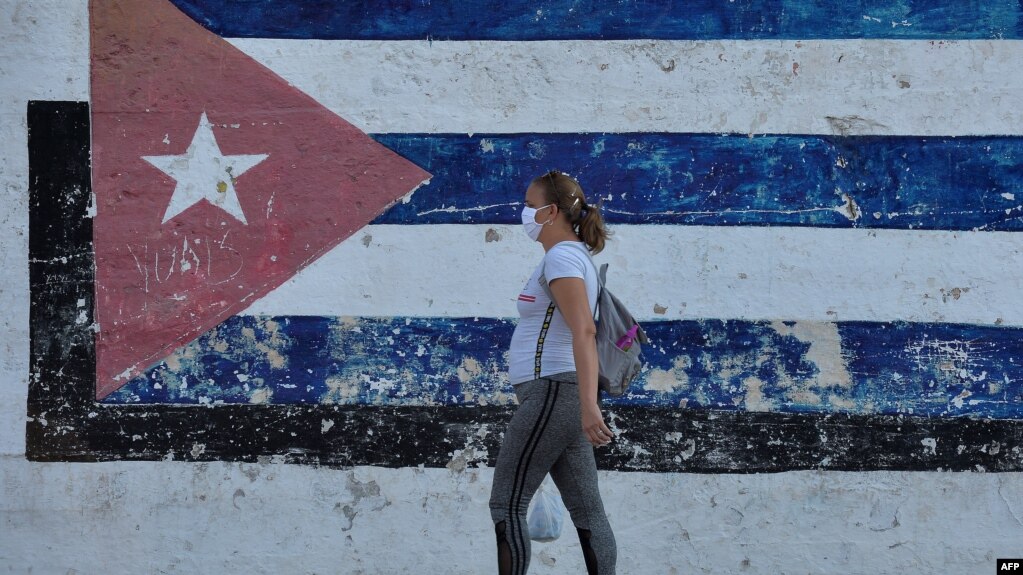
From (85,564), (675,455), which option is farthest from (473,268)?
(85,564)

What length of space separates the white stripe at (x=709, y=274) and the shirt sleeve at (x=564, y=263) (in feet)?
3.65

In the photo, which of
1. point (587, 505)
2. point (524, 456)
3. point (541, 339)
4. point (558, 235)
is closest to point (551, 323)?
point (541, 339)

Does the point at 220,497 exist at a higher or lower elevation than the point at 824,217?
lower

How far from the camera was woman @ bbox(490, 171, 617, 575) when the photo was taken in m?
3.42

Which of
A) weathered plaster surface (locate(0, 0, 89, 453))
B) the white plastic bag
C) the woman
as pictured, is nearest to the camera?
the woman

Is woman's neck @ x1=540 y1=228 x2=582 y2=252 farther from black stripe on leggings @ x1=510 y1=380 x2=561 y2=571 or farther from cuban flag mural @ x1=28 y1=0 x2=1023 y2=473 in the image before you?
cuban flag mural @ x1=28 y1=0 x2=1023 y2=473

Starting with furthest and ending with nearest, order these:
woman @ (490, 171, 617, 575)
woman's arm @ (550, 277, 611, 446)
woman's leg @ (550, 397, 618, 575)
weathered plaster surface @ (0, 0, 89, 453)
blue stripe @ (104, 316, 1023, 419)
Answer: weathered plaster surface @ (0, 0, 89, 453), blue stripe @ (104, 316, 1023, 419), woman's leg @ (550, 397, 618, 575), woman @ (490, 171, 617, 575), woman's arm @ (550, 277, 611, 446)

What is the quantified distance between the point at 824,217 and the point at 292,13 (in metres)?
2.45

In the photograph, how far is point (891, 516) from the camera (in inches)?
178

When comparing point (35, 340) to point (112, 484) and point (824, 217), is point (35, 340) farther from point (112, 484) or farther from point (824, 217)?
point (824, 217)

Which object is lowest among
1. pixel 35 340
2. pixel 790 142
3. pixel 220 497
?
pixel 220 497

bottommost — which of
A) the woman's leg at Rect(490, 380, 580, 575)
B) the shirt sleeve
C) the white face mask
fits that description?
the woman's leg at Rect(490, 380, 580, 575)

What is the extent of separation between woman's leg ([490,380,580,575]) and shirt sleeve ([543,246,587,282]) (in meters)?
0.36

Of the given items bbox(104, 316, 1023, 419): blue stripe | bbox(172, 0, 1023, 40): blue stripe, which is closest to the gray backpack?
bbox(104, 316, 1023, 419): blue stripe
